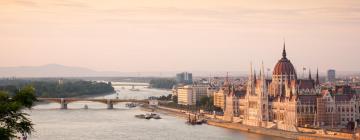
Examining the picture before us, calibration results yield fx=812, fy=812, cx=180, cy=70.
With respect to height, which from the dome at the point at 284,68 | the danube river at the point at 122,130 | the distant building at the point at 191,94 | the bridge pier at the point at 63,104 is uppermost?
the dome at the point at 284,68

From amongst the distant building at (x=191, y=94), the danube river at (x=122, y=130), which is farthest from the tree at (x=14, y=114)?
the distant building at (x=191, y=94)

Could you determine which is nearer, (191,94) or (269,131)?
(269,131)

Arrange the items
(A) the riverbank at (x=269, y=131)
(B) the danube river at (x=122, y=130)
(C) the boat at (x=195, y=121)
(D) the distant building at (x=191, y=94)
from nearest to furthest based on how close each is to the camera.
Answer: (A) the riverbank at (x=269, y=131) < (B) the danube river at (x=122, y=130) < (C) the boat at (x=195, y=121) < (D) the distant building at (x=191, y=94)

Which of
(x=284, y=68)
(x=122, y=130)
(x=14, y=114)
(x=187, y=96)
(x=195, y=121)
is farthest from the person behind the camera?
(x=187, y=96)

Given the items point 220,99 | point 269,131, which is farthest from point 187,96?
point 269,131

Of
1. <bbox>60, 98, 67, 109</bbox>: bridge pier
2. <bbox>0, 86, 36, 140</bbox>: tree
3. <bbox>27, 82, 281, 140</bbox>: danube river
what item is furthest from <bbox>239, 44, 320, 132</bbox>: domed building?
<bbox>0, 86, 36, 140</bbox>: tree

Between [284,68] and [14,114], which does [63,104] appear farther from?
[14,114]

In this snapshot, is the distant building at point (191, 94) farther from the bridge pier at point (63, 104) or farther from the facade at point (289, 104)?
the facade at point (289, 104)
